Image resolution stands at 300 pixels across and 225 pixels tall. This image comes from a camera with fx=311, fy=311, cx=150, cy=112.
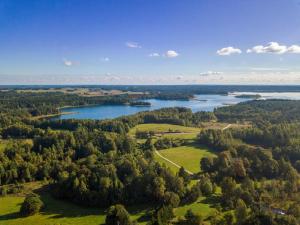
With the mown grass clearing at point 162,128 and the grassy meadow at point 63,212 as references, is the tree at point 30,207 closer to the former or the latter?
the grassy meadow at point 63,212

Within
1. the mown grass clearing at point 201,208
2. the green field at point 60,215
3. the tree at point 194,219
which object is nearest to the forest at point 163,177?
the tree at point 194,219

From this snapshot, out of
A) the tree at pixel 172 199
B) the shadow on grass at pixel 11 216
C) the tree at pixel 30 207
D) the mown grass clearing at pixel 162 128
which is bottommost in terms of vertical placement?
the shadow on grass at pixel 11 216

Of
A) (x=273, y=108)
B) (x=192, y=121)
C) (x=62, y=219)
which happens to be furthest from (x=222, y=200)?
(x=273, y=108)

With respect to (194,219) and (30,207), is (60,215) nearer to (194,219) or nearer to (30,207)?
(30,207)

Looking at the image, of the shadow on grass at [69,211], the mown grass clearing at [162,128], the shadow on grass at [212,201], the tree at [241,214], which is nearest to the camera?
the tree at [241,214]

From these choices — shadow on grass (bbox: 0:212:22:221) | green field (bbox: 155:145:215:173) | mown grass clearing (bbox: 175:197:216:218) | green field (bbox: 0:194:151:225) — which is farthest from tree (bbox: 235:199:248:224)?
shadow on grass (bbox: 0:212:22:221)

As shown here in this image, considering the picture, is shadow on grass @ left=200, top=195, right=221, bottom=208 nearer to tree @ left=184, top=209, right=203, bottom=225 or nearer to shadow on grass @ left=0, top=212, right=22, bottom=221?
tree @ left=184, top=209, right=203, bottom=225
